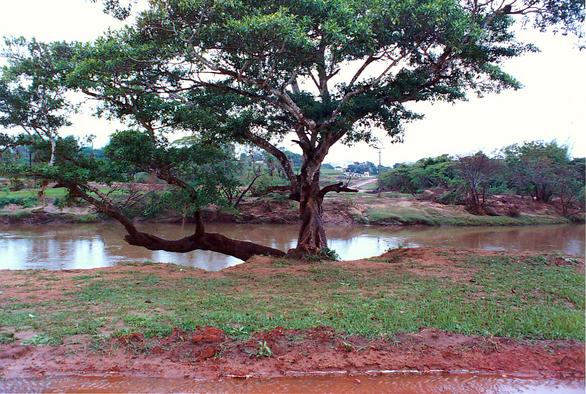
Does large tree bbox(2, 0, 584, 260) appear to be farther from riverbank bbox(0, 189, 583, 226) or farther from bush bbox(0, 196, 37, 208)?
bush bbox(0, 196, 37, 208)

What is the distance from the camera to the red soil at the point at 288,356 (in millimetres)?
3928

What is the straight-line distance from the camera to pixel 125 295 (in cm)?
627

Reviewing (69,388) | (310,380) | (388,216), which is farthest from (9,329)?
(388,216)

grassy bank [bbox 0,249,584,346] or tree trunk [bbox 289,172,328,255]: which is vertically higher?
tree trunk [bbox 289,172,328,255]

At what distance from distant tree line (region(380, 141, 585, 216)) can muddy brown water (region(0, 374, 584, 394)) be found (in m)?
27.0

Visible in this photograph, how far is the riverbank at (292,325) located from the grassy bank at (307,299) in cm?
2

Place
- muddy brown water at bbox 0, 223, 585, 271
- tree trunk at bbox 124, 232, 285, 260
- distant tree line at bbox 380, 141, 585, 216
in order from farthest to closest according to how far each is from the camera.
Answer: distant tree line at bbox 380, 141, 585, 216
muddy brown water at bbox 0, 223, 585, 271
tree trunk at bbox 124, 232, 285, 260

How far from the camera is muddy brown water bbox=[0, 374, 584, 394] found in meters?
3.69

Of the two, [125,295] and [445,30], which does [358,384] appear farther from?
[445,30]

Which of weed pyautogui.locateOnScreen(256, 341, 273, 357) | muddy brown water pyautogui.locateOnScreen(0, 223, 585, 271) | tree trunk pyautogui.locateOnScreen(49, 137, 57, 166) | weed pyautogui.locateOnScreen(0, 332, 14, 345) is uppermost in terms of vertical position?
tree trunk pyautogui.locateOnScreen(49, 137, 57, 166)

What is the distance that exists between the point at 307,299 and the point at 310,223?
14.8ft

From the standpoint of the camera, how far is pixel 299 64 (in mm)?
8547

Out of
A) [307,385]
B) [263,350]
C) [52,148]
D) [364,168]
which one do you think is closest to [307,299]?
[263,350]

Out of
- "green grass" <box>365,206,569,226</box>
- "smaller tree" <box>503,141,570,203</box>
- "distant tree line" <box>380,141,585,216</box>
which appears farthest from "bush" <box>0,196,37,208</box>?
"smaller tree" <box>503,141,570,203</box>
